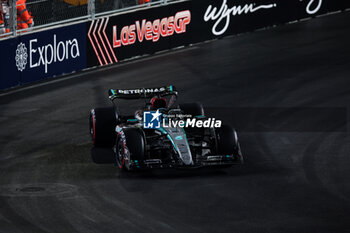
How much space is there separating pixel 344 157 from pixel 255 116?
3.66m

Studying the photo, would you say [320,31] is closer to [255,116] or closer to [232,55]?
[232,55]

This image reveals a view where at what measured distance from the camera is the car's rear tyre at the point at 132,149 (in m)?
13.5

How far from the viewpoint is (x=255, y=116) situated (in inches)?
709

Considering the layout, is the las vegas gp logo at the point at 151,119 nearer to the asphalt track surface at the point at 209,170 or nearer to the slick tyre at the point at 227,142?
the asphalt track surface at the point at 209,170

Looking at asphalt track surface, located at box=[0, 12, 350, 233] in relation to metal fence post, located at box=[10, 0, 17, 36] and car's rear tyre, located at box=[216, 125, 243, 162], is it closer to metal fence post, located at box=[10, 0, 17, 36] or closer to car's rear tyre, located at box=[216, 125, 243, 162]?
car's rear tyre, located at box=[216, 125, 243, 162]

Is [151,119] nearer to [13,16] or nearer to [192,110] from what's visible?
[192,110]

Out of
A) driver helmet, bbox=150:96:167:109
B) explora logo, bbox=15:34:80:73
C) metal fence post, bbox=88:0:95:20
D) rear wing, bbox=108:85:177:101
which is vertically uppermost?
metal fence post, bbox=88:0:95:20

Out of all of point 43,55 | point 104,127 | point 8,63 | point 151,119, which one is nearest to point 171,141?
point 151,119

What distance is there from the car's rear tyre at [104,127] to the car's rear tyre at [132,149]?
4.75 ft

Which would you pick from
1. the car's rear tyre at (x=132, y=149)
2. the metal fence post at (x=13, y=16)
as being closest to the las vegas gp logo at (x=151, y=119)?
the car's rear tyre at (x=132, y=149)

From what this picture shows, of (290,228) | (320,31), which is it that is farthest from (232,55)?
(290,228)

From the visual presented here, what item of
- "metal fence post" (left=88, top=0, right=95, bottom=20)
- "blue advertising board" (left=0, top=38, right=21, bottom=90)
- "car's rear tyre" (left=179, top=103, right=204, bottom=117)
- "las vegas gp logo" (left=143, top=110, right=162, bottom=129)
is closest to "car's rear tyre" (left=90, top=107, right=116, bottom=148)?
"car's rear tyre" (left=179, top=103, right=204, bottom=117)

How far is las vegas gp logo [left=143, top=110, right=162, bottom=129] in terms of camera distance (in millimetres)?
14031

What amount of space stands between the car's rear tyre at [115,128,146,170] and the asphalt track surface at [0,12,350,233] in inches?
9.3
